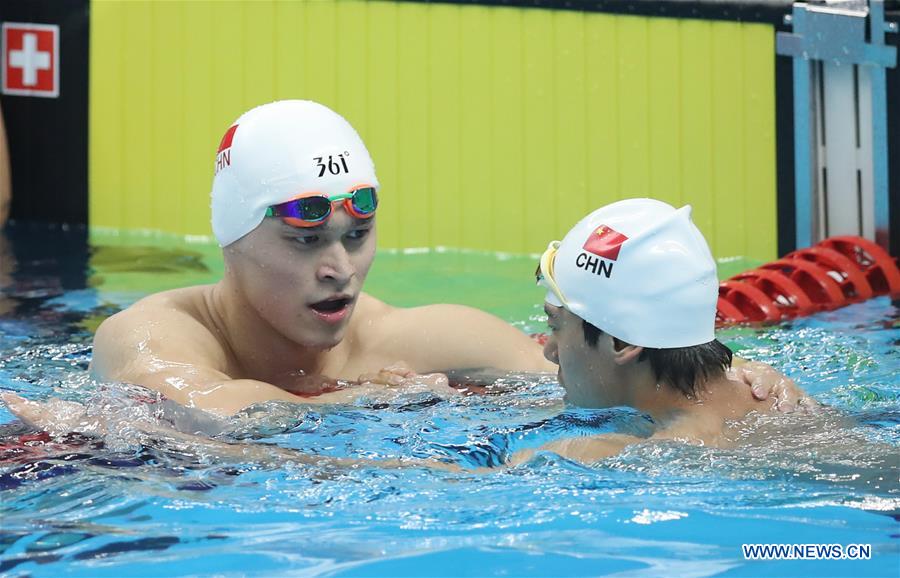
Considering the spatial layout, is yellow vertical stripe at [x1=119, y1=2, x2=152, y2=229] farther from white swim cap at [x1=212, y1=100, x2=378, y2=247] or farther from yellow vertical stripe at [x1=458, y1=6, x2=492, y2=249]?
white swim cap at [x1=212, y1=100, x2=378, y2=247]

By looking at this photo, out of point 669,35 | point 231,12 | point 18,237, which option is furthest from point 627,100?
point 18,237

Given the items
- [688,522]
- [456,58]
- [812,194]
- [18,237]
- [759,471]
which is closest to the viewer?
[688,522]

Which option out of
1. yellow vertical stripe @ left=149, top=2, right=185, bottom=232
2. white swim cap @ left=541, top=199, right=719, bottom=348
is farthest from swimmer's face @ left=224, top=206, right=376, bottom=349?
yellow vertical stripe @ left=149, top=2, right=185, bottom=232

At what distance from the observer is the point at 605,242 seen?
11.5ft

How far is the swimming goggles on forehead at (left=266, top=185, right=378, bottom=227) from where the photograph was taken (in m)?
Answer: 3.73

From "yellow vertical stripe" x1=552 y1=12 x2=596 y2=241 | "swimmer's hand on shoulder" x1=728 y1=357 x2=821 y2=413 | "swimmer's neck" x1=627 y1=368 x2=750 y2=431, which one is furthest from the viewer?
"yellow vertical stripe" x1=552 y1=12 x2=596 y2=241

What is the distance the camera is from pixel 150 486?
3238 millimetres

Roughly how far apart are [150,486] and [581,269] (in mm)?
1159

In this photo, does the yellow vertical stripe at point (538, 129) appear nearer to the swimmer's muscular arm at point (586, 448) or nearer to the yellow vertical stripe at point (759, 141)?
the yellow vertical stripe at point (759, 141)

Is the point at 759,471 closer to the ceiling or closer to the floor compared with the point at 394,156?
closer to the floor

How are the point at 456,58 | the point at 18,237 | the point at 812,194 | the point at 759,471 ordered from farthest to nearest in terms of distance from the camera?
1. the point at 18,237
2. the point at 456,58
3. the point at 812,194
4. the point at 759,471

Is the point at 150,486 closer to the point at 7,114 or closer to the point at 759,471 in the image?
the point at 759,471

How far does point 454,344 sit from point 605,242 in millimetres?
866

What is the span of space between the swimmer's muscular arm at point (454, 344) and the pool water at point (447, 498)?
87 millimetres
